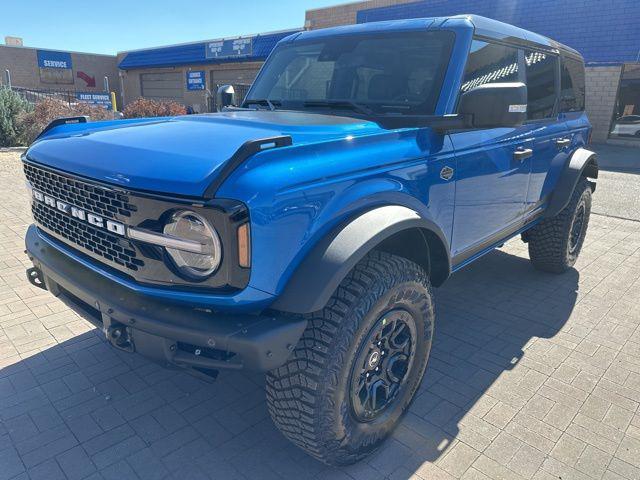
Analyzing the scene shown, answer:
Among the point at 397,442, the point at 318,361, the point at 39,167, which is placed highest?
the point at 39,167

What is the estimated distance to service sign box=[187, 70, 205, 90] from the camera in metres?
27.5

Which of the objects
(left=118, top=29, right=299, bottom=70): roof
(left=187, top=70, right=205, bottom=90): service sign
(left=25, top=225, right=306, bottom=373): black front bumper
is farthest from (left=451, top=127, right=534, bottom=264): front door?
(left=187, top=70, right=205, bottom=90): service sign

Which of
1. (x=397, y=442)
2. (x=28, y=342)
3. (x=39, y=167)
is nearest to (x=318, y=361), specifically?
(x=397, y=442)

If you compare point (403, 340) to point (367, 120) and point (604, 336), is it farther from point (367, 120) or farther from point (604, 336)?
point (604, 336)

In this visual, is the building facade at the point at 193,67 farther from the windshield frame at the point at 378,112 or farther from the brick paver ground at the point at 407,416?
the brick paver ground at the point at 407,416

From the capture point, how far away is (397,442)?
2510 millimetres

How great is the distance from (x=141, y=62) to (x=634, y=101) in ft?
93.3

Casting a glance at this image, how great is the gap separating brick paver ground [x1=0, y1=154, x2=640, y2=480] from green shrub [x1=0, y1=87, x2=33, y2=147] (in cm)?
1121

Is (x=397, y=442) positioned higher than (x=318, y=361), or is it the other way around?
(x=318, y=361)

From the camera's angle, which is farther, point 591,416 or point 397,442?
point 591,416

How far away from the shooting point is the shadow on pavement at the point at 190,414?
2.33 metres

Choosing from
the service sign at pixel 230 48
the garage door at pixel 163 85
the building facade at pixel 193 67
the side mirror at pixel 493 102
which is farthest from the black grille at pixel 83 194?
the garage door at pixel 163 85

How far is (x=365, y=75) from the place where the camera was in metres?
3.07

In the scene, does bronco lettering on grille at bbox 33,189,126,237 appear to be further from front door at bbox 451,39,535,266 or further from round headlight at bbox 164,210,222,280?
front door at bbox 451,39,535,266
